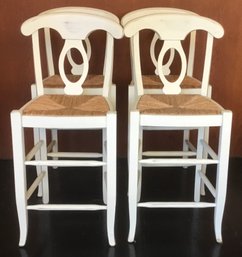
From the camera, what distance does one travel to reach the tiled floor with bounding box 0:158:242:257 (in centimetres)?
157

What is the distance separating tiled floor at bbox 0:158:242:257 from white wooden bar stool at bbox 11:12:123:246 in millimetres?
80

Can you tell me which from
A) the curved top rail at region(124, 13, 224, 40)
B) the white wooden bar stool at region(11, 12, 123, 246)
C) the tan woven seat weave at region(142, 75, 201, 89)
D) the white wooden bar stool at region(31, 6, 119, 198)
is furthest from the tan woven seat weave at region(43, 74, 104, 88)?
the curved top rail at region(124, 13, 224, 40)

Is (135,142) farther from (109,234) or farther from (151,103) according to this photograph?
(109,234)

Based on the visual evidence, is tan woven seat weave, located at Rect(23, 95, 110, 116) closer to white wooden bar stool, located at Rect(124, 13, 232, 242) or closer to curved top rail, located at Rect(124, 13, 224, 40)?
white wooden bar stool, located at Rect(124, 13, 232, 242)

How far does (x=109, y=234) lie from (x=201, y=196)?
597 millimetres

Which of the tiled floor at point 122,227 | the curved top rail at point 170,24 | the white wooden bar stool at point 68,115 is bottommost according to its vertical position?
the tiled floor at point 122,227

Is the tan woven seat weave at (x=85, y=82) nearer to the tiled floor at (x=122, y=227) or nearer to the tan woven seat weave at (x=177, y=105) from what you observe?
the tan woven seat weave at (x=177, y=105)

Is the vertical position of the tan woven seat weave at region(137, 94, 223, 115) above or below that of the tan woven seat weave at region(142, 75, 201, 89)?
below

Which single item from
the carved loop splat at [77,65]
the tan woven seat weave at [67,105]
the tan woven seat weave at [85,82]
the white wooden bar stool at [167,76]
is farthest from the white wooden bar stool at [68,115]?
the carved loop splat at [77,65]

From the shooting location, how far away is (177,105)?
1.63m

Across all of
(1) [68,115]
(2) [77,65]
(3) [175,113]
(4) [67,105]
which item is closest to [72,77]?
(2) [77,65]

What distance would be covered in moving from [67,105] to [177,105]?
0.43 metres

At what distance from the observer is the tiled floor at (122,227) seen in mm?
1574

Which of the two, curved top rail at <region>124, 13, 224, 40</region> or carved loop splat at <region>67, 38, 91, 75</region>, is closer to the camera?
curved top rail at <region>124, 13, 224, 40</region>
